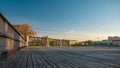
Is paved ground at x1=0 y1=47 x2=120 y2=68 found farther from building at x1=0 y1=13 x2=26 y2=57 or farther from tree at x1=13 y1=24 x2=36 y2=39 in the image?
tree at x1=13 y1=24 x2=36 y2=39

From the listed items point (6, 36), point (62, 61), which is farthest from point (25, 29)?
point (62, 61)

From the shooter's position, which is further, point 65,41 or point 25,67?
point 65,41

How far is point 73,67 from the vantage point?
9.02 m

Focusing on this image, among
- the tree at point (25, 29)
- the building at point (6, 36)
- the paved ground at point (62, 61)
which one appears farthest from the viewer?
the tree at point (25, 29)

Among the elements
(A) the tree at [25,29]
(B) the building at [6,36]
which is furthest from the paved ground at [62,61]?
(A) the tree at [25,29]

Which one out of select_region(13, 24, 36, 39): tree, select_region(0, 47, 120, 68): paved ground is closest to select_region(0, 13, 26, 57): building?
select_region(0, 47, 120, 68): paved ground

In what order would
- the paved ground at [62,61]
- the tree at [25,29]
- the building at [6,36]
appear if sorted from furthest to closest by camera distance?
the tree at [25,29]
the building at [6,36]
the paved ground at [62,61]

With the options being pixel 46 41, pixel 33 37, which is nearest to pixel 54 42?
pixel 46 41

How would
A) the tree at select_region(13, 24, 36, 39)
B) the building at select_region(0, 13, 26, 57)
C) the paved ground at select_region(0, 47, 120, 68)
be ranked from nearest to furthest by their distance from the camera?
1. the paved ground at select_region(0, 47, 120, 68)
2. the building at select_region(0, 13, 26, 57)
3. the tree at select_region(13, 24, 36, 39)

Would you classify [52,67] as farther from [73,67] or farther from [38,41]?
[38,41]

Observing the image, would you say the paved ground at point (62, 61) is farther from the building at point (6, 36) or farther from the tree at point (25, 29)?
the tree at point (25, 29)

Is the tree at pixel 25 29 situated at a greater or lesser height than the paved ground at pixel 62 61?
greater

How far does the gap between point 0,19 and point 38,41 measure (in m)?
62.0

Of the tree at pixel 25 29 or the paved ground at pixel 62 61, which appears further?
the tree at pixel 25 29
